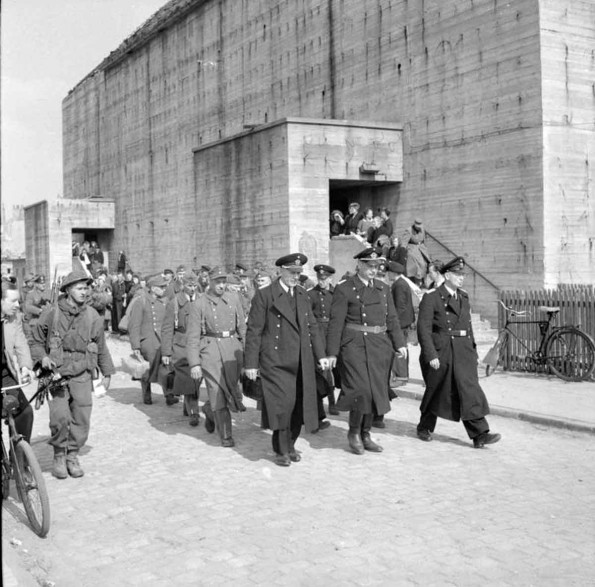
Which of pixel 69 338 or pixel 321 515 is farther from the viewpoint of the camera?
pixel 69 338

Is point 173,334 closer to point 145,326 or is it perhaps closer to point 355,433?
point 145,326

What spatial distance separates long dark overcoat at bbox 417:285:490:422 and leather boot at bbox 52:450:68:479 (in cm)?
349

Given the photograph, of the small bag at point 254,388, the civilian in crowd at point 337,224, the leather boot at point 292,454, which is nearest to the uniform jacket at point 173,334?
the small bag at point 254,388

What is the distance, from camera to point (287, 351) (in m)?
7.74

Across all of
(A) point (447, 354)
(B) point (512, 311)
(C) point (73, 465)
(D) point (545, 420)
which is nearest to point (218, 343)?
(C) point (73, 465)

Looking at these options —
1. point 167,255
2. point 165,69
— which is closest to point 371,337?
point 167,255

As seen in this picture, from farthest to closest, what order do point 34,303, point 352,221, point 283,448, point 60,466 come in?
point 352,221 → point 34,303 → point 283,448 → point 60,466

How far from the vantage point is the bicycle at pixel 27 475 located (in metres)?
5.48

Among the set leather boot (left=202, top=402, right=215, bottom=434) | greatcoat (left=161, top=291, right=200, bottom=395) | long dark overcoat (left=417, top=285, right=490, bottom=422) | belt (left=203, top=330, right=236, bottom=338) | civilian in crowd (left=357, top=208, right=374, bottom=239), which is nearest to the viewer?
long dark overcoat (left=417, top=285, right=490, bottom=422)

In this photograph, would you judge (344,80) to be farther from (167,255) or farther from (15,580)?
(15,580)

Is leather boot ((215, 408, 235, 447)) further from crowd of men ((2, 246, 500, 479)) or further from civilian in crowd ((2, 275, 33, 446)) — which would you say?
civilian in crowd ((2, 275, 33, 446))

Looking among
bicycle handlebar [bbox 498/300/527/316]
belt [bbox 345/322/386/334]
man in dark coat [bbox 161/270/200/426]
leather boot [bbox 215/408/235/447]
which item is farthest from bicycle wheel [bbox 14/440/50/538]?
bicycle handlebar [bbox 498/300/527/316]

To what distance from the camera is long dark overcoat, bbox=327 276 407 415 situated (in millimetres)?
7949

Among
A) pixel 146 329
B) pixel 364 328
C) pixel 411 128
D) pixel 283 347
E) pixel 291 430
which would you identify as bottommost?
pixel 291 430
